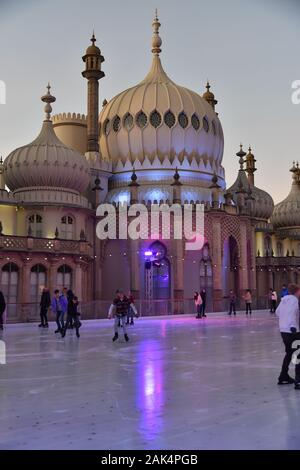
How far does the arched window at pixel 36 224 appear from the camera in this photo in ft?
112

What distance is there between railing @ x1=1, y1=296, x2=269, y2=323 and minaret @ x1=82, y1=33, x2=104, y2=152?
1391 cm

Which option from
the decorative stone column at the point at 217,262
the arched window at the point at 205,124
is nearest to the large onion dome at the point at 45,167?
the decorative stone column at the point at 217,262

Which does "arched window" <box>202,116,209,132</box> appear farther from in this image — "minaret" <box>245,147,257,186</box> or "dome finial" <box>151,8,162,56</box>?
"minaret" <box>245,147,257,186</box>

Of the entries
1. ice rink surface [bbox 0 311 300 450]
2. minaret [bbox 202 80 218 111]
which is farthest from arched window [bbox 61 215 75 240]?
minaret [bbox 202 80 218 111]

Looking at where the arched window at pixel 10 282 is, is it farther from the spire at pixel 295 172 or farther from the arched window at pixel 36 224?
the spire at pixel 295 172

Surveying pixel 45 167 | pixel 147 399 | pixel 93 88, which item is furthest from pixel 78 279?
pixel 147 399

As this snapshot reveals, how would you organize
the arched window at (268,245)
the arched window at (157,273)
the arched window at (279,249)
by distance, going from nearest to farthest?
1. the arched window at (157,273)
2. the arched window at (268,245)
3. the arched window at (279,249)

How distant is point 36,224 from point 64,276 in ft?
13.2

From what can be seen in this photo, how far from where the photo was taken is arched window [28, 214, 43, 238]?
34.1 metres

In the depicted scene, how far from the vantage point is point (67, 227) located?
116 ft

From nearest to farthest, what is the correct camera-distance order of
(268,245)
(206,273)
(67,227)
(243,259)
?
1. (67,227)
2. (206,273)
3. (243,259)
4. (268,245)

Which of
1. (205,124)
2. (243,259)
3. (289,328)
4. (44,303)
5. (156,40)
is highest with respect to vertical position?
(156,40)

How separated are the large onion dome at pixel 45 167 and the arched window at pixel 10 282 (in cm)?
682

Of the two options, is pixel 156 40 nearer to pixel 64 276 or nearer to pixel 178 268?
pixel 178 268
